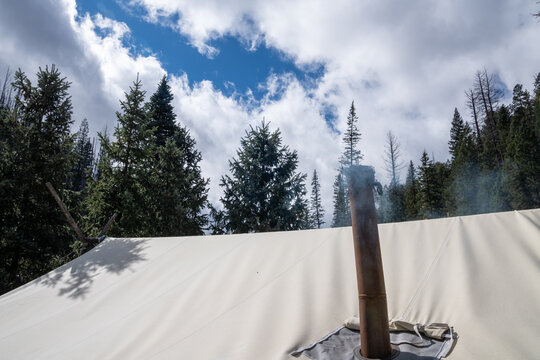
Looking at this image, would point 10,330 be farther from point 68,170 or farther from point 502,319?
point 68,170

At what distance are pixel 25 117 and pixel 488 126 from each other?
36.0m

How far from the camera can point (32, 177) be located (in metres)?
9.66

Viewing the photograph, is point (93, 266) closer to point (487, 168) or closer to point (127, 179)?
point (127, 179)

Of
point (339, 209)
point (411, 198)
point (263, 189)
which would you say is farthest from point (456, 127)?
point (263, 189)

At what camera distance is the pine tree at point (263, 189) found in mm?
12898

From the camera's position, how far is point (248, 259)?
3.26 meters

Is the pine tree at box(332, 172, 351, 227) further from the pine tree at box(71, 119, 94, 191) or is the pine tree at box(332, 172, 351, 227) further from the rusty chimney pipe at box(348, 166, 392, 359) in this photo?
the rusty chimney pipe at box(348, 166, 392, 359)

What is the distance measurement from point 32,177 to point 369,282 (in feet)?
38.3

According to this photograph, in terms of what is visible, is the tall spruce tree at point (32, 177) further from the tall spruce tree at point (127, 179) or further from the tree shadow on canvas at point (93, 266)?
the tree shadow on canvas at point (93, 266)

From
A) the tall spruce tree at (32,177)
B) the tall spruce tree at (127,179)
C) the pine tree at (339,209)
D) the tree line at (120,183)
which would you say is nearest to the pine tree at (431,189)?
the pine tree at (339,209)

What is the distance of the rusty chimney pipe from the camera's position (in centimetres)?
155

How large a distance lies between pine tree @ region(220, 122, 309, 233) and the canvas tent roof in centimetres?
912

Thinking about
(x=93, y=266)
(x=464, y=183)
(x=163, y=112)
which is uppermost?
(x=163, y=112)

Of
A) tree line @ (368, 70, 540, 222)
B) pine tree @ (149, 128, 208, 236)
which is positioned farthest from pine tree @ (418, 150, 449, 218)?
pine tree @ (149, 128, 208, 236)
